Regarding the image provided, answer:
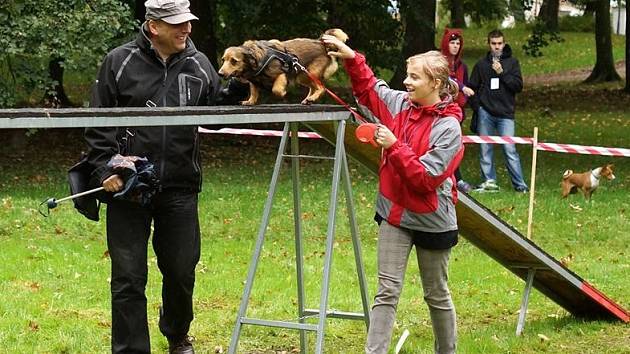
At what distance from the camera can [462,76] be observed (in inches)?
544

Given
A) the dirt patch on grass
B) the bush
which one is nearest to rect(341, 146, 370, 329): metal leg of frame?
the dirt patch on grass

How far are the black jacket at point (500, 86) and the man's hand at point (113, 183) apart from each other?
932 cm

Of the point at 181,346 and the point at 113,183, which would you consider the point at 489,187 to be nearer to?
the point at 181,346

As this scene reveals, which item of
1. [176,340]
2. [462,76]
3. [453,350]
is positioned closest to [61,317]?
[176,340]

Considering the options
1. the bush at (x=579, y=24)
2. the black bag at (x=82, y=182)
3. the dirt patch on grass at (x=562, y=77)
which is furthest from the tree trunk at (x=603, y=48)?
the black bag at (x=82, y=182)

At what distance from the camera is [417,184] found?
18.0ft

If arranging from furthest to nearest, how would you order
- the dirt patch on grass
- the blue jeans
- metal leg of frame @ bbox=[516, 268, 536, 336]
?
the dirt patch on grass
the blue jeans
metal leg of frame @ bbox=[516, 268, 536, 336]

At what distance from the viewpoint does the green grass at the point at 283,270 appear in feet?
23.6

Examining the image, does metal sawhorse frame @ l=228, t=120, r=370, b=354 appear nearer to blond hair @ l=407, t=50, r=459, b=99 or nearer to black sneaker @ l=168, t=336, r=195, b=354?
black sneaker @ l=168, t=336, r=195, b=354

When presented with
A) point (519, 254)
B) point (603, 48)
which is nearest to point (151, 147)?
point (519, 254)

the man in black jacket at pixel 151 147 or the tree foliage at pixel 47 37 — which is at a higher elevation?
the man in black jacket at pixel 151 147

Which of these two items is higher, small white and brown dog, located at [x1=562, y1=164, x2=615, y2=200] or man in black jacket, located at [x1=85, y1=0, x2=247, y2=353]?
man in black jacket, located at [x1=85, y1=0, x2=247, y2=353]

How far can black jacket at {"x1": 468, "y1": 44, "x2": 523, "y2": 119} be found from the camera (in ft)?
46.0

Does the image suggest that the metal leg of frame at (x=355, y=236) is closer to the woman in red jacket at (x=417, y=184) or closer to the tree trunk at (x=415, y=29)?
the woman in red jacket at (x=417, y=184)
